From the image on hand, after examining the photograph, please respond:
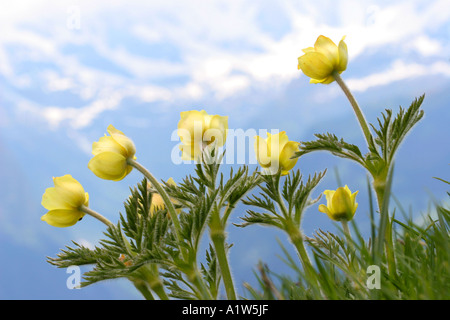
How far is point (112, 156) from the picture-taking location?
4.71 ft

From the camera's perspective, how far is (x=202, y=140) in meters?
1.52

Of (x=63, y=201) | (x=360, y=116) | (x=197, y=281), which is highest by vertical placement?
(x=360, y=116)

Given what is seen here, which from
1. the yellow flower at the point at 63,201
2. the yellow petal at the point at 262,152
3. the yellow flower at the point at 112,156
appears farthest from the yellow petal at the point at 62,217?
the yellow petal at the point at 262,152

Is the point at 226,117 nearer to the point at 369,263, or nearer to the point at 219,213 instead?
the point at 219,213

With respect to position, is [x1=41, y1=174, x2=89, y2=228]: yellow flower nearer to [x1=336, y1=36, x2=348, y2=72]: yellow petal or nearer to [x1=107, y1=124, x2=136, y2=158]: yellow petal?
[x1=107, y1=124, x2=136, y2=158]: yellow petal

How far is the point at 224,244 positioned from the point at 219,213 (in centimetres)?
10

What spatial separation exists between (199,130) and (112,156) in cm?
29

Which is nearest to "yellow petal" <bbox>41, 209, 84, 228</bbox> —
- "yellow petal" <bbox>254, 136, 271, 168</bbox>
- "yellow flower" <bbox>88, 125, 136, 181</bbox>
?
"yellow flower" <bbox>88, 125, 136, 181</bbox>

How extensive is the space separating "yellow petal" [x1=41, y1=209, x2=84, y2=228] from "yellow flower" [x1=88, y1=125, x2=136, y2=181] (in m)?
0.20

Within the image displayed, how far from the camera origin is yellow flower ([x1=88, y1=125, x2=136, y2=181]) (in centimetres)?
143

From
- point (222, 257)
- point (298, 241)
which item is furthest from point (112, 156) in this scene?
point (298, 241)

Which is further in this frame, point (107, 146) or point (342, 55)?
point (342, 55)

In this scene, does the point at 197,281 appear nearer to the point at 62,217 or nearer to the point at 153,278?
the point at 153,278
